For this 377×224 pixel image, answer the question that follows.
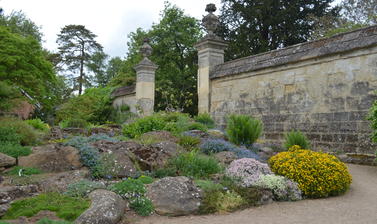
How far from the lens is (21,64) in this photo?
9875mm

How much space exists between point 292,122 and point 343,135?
4.58ft

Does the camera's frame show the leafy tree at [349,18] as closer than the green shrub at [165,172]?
No

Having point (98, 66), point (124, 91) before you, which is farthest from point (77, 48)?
point (124, 91)

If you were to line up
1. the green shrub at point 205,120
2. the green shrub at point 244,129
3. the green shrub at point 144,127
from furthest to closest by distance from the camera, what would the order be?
the green shrub at point 205,120 → the green shrub at point 144,127 → the green shrub at point 244,129

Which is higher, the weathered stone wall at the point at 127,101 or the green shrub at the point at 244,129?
the weathered stone wall at the point at 127,101

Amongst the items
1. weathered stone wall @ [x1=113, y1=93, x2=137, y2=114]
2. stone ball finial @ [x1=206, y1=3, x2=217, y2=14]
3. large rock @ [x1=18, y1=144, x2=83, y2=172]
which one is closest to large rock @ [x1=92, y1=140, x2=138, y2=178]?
large rock @ [x1=18, y1=144, x2=83, y2=172]

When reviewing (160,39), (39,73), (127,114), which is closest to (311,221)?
(39,73)

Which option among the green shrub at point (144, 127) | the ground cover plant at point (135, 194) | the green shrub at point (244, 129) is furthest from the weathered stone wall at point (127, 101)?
the ground cover plant at point (135, 194)

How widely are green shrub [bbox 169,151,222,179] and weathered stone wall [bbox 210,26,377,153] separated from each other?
337 cm

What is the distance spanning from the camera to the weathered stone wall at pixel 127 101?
14523 mm

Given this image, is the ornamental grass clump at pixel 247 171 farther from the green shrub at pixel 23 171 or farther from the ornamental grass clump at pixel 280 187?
the green shrub at pixel 23 171

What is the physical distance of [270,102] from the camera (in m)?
9.29

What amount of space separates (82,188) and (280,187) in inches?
115

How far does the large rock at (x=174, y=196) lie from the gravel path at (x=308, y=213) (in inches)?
5.1
